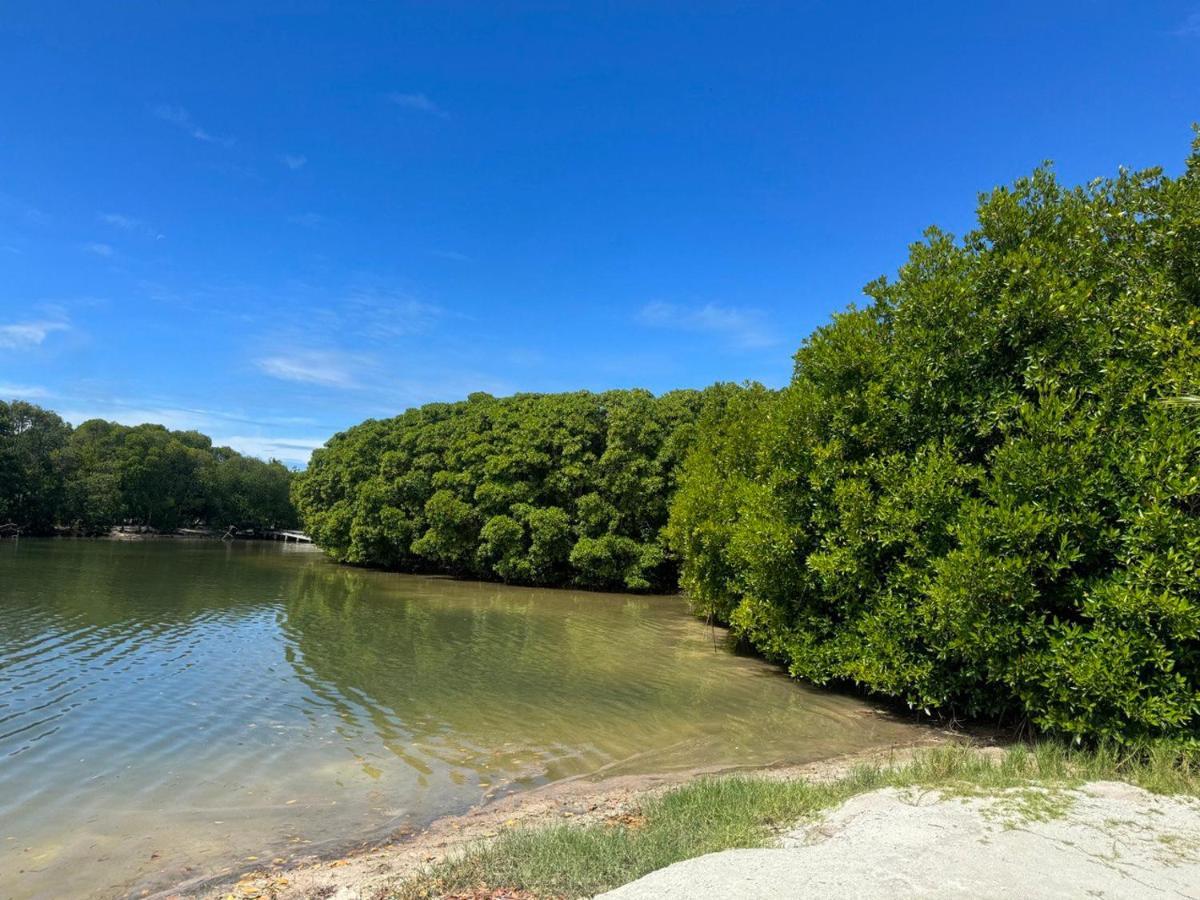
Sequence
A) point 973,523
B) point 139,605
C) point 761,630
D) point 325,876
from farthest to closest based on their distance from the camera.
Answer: point 139,605 < point 761,630 < point 973,523 < point 325,876

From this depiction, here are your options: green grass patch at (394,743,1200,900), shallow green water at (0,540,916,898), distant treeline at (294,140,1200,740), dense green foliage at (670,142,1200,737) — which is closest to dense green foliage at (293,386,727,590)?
shallow green water at (0,540,916,898)

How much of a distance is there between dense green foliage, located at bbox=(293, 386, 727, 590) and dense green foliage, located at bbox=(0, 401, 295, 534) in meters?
48.3

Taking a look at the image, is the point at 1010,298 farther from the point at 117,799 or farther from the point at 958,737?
the point at 117,799

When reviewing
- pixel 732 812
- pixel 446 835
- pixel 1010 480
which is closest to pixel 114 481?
pixel 446 835

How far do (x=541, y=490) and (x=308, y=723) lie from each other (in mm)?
28918

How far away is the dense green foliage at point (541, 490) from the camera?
38969mm

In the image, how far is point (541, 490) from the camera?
4141 centimetres

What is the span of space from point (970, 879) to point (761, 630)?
40.1 ft

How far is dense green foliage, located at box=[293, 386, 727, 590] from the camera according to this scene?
3897cm

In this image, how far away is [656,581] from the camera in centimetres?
4025

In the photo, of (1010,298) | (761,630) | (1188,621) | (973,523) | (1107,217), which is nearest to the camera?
(1188,621)

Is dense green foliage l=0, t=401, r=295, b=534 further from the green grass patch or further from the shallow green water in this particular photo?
the green grass patch

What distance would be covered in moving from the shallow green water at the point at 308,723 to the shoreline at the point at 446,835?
0.37 metres

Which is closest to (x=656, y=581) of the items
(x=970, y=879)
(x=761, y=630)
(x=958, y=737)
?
(x=761, y=630)
